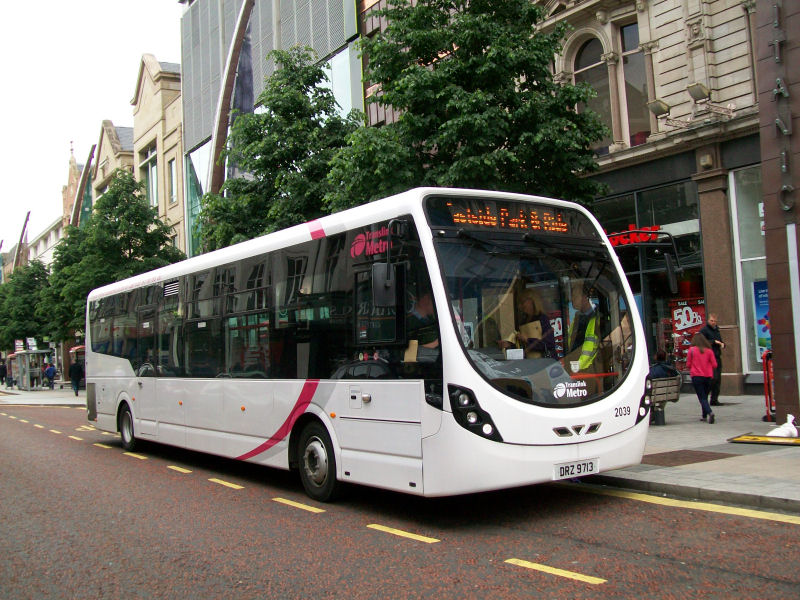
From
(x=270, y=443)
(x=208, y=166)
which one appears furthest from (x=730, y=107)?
(x=208, y=166)

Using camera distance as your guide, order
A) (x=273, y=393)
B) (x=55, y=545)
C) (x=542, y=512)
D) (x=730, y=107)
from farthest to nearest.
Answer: (x=730, y=107)
(x=273, y=393)
(x=542, y=512)
(x=55, y=545)

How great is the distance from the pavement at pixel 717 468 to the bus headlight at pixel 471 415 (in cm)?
229

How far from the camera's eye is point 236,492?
878 cm

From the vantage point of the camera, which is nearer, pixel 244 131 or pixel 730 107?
pixel 730 107

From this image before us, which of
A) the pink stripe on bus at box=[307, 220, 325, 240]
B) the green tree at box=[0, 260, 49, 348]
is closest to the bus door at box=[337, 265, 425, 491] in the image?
the pink stripe on bus at box=[307, 220, 325, 240]

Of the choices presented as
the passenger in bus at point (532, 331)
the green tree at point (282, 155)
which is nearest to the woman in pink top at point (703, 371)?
the passenger in bus at point (532, 331)

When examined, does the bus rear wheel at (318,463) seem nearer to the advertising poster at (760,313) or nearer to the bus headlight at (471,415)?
the bus headlight at (471,415)

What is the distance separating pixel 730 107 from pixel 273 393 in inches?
499

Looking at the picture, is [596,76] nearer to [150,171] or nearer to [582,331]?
[582,331]

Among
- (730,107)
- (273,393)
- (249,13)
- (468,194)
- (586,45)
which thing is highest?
(249,13)

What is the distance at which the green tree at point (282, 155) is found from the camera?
16.9 m

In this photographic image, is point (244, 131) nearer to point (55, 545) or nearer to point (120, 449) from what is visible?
point (120, 449)

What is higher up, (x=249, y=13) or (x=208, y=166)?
(x=249, y=13)

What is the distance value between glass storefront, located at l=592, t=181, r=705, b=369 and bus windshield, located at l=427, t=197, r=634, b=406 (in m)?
9.95
